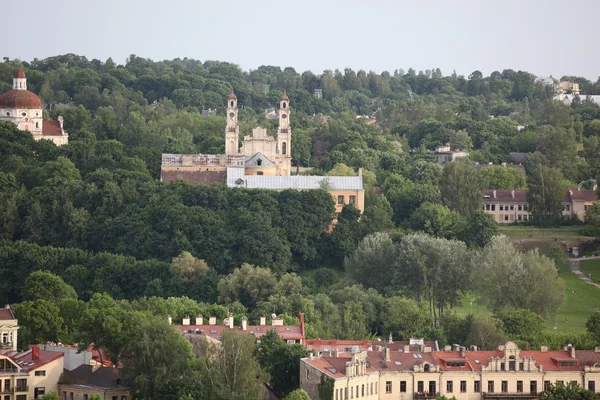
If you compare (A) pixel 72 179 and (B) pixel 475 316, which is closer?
(B) pixel 475 316

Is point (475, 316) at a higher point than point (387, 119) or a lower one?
lower

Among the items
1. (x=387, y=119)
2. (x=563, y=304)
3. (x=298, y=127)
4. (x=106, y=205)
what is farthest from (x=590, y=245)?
(x=387, y=119)

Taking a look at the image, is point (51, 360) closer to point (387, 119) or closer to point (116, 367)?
point (116, 367)

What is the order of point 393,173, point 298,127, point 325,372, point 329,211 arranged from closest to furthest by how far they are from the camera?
point 325,372 → point 329,211 → point 393,173 → point 298,127

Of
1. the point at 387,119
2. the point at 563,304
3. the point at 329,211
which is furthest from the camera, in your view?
the point at 387,119

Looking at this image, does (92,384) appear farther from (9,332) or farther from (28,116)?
(28,116)

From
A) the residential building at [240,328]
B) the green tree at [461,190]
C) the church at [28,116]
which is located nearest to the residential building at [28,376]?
the residential building at [240,328]

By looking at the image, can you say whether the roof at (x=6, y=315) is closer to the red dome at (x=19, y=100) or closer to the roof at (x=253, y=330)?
the roof at (x=253, y=330)
